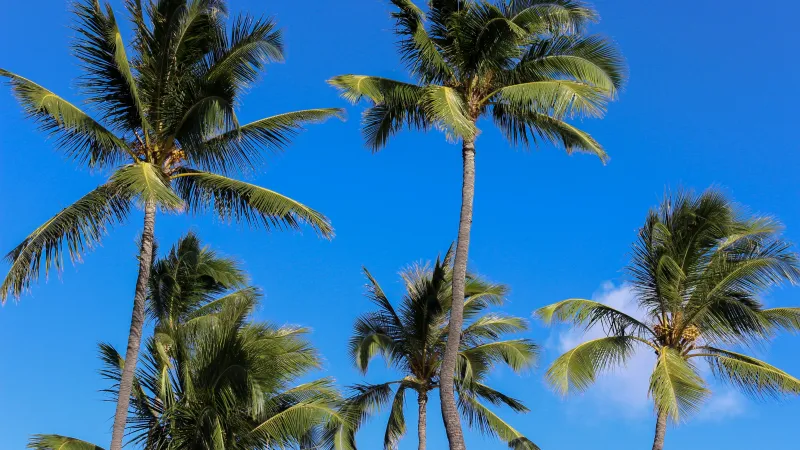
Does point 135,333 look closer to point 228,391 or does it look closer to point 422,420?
point 228,391

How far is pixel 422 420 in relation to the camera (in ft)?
71.4

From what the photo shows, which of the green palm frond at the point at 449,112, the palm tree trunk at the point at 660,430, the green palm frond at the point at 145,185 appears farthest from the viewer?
the palm tree trunk at the point at 660,430

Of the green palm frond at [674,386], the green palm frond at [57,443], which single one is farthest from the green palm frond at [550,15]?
the green palm frond at [57,443]

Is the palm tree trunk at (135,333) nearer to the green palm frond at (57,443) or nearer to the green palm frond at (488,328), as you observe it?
the green palm frond at (57,443)

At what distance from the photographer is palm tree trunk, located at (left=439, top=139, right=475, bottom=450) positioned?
1641cm

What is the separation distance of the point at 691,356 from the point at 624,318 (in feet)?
4.82

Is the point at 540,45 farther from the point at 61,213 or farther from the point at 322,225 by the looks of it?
the point at 61,213

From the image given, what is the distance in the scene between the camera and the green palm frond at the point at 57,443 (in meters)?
16.1

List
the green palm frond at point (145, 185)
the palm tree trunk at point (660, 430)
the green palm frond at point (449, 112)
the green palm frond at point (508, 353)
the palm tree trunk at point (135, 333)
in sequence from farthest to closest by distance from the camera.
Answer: the green palm frond at point (508, 353) < the palm tree trunk at point (660, 430) < the green palm frond at point (449, 112) < the palm tree trunk at point (135, 333) < the green palm frond at point (145, 185)

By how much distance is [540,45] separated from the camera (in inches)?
720

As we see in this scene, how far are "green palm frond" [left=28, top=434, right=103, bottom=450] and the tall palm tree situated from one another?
22.4 feet

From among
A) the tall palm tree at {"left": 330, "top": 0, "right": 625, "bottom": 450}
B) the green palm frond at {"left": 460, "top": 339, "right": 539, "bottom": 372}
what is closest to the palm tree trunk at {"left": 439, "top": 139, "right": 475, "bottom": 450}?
the tall palm tree at {"left": 330, "top": 0, "right": 625, "bottom": 450}

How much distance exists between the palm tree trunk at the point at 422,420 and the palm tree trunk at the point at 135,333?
318 inches

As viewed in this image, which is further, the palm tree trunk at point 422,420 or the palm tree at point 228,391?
→ the palm tree trunk at point 422,420
